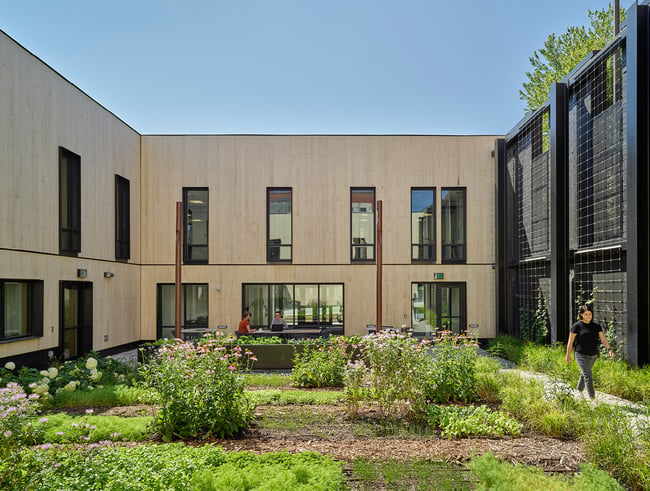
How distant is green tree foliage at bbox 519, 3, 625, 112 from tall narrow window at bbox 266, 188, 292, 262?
1373cm

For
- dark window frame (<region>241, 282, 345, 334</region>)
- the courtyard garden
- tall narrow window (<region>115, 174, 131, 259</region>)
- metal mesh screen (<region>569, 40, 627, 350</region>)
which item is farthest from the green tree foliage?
the courtyard garden

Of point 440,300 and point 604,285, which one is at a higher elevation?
point 604,285

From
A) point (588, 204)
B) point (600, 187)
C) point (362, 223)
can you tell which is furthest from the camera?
point (362, 223)

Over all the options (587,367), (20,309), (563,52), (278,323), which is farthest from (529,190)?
(563,52)

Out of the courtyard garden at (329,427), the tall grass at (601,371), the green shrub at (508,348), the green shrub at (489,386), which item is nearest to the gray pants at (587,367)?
the tall grass at (601,371)

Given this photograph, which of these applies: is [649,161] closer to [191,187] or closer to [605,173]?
[605,173]

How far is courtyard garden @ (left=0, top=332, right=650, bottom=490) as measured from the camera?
13.6 ft

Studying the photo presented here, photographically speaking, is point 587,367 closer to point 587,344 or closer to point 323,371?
point 587,344

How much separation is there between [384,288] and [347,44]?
817 centimetres

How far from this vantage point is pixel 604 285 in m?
10.3

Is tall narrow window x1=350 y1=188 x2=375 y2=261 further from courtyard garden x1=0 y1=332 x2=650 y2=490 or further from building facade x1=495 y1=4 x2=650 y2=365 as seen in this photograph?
courtyard garden x1=0 y1=332 x2=650 y2=490

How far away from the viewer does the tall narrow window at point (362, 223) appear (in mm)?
16562

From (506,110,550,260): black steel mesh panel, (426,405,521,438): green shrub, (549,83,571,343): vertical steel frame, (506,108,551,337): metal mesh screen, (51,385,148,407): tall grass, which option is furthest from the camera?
(506,110,550,260): black steel mesh panel

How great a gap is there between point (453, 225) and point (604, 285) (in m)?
6.84
